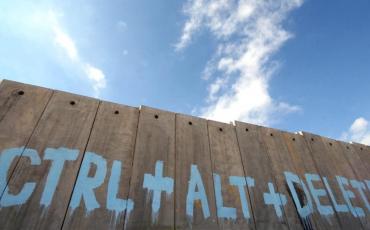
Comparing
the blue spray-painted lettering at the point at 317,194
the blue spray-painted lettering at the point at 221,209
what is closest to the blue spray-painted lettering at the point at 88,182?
the blue spray-painted lettering at the point at 221,209

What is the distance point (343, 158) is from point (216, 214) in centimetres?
311

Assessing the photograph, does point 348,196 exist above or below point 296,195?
above

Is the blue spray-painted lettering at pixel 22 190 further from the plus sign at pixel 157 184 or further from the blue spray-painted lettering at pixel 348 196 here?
the blue spray-painted lettering at pixel 348 196

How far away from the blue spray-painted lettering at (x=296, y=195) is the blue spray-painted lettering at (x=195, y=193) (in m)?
1.41

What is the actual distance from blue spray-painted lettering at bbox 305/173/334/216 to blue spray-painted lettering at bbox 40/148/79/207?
10.9ft

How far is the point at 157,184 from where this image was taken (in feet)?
8.86

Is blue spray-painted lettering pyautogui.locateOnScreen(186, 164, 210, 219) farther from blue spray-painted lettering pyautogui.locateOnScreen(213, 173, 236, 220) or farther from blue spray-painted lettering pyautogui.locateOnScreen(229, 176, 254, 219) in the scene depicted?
blue spray-painted lettering pyautogui.locateOnScreen(229, 176, 254, 219)

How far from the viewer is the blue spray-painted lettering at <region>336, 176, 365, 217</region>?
3.73 meters

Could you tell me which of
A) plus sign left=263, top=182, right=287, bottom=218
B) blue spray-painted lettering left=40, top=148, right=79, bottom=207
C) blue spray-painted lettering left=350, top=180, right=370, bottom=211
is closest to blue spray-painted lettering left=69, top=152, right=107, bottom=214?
blue spray-painted lettering left=40, top=148, right=79, bottom=207

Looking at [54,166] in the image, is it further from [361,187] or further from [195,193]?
[361,187]

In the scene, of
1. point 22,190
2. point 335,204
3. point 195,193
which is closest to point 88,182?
point 22,190

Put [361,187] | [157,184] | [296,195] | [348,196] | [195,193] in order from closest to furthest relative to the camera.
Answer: [157,184] → [195,193] → [296,195] → [348,196] → [361,187]

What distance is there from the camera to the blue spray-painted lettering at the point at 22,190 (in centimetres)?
209

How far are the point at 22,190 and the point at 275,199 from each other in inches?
115
